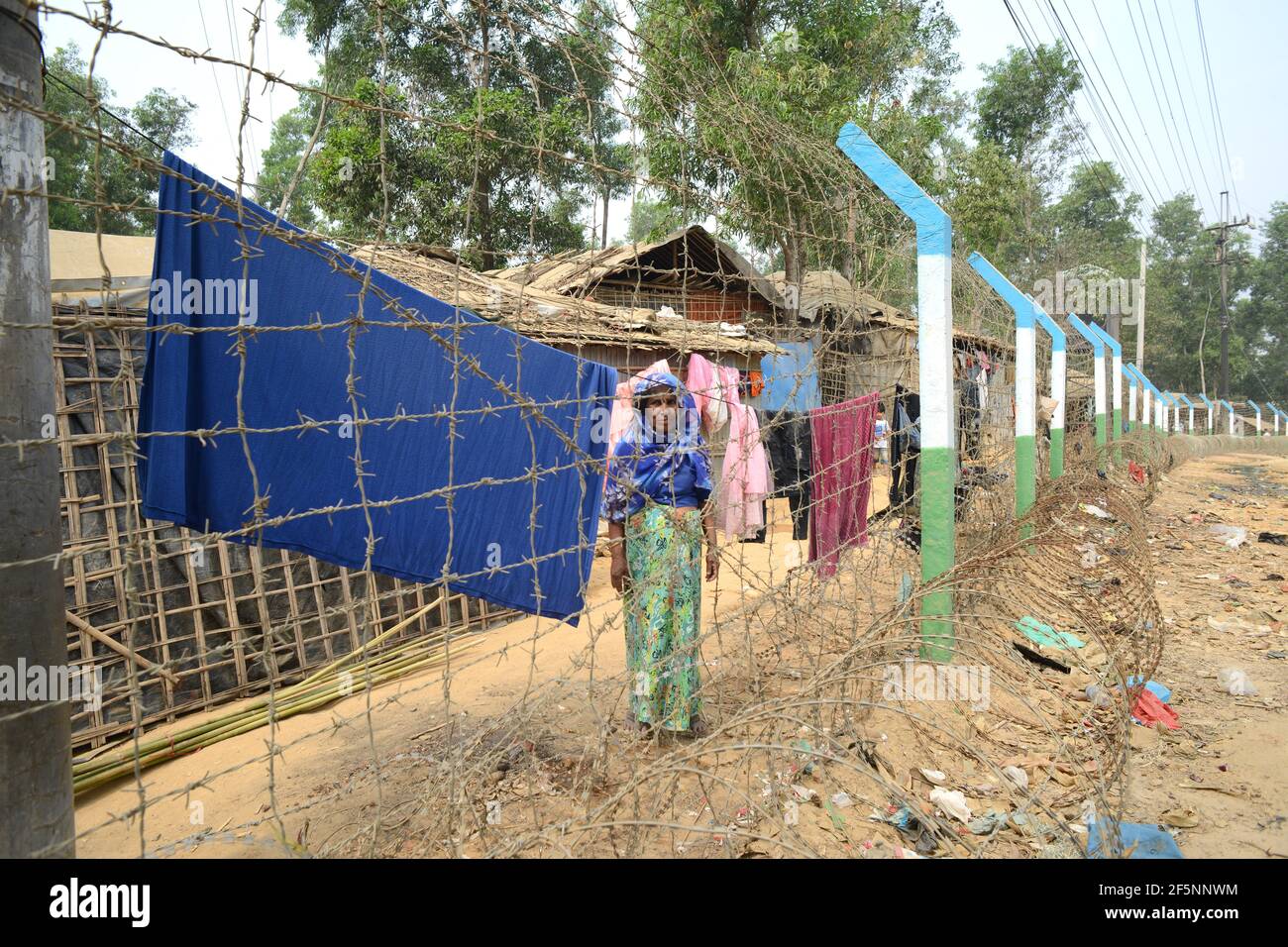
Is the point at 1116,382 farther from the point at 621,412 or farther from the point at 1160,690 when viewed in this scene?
the point at 621,412

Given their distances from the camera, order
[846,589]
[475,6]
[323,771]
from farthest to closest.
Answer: [846,589] < [323,771] < [475,6]

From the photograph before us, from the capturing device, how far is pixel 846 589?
494 centimetres

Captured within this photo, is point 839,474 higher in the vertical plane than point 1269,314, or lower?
lower

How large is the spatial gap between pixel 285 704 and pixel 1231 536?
8.40m

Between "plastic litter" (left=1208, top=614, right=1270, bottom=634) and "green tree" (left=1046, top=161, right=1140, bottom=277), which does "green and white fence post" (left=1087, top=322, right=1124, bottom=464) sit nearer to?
"plastic litter" (left=1208, top=614, right=1270, bottom=634)

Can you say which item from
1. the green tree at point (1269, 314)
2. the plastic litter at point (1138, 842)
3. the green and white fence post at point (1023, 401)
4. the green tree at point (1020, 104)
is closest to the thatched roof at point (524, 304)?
the plastic litter at point (1138, 842)

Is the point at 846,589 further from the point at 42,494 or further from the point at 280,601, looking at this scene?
the point at 42,494

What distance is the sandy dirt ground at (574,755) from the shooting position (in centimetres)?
220

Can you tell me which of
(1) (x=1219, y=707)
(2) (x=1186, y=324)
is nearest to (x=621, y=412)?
(1) (x=1219, y=707)

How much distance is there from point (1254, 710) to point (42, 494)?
4.38 metres

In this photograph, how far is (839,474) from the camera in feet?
12.8

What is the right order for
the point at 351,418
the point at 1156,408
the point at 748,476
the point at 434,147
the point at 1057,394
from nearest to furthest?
1. the point at 351,418
2. the point at 748,476
3. the point at 1057,394
4. the point at 434,147
5. the point at 1156,408

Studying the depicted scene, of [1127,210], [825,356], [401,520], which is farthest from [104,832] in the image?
[1127,210]

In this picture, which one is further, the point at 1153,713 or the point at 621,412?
the point at 621,412
